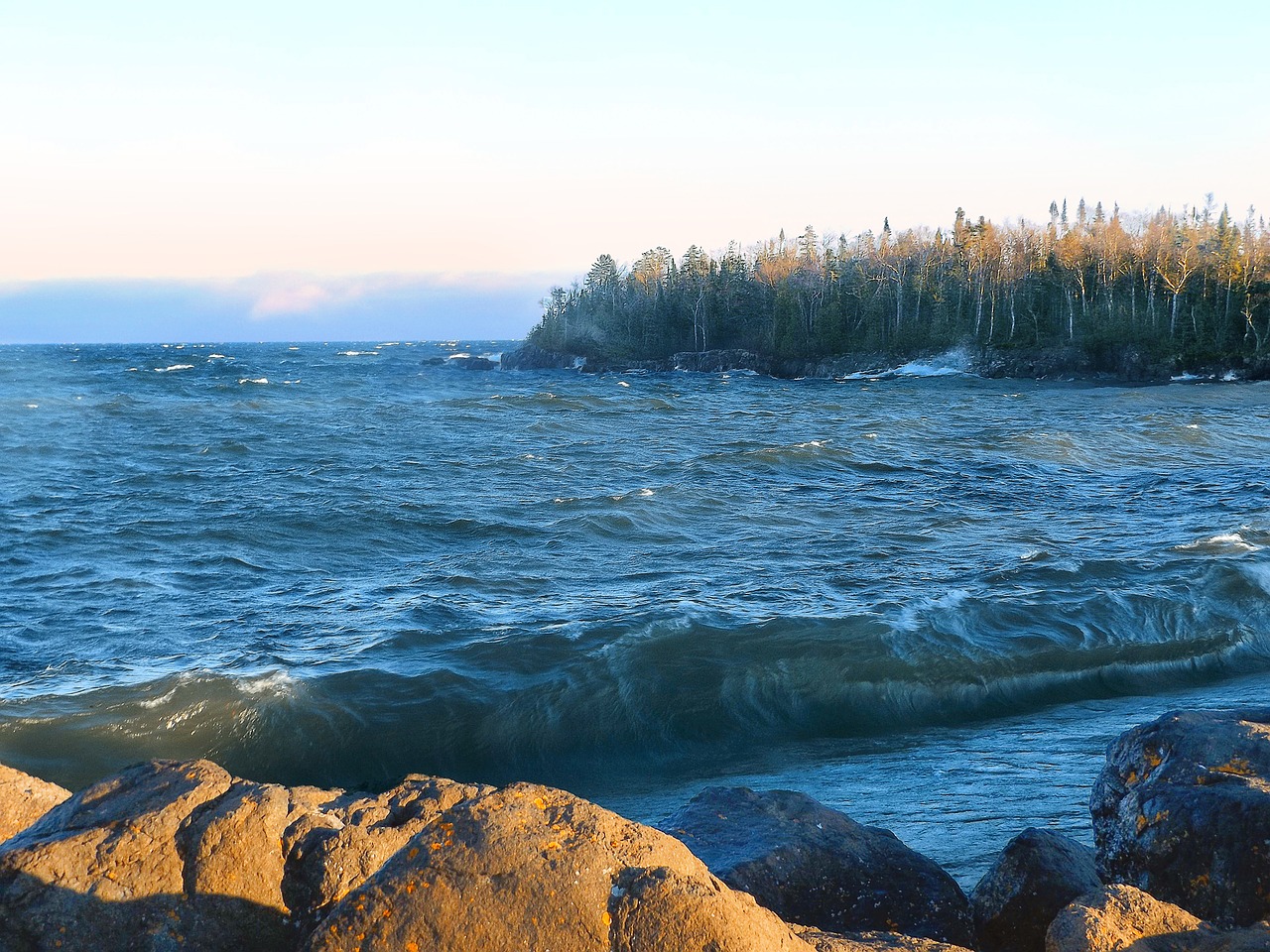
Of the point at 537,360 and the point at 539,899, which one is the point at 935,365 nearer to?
the point at 537,360

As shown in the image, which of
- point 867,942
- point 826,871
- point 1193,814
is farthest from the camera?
point 826,871

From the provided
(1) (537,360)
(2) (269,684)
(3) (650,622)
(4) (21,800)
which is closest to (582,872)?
(4) (21,800)

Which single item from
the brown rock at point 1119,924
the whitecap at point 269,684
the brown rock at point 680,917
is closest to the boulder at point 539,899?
the brown rock at point 680,917

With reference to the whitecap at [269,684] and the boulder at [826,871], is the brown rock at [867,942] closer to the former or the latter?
the boulder at [826,871]

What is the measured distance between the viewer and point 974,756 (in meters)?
8.00

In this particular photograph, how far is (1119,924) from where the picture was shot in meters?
3.36

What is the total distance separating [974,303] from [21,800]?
334ft

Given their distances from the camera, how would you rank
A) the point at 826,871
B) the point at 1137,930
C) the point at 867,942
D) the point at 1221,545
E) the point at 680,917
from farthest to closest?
the point at 1221,545, the point at 826,871, the point at 867,942, the point at 1137,930, the point at 680,917

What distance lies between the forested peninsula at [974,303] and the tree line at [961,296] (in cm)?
18

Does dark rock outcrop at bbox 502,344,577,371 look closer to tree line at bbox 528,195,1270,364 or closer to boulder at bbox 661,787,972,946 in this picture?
tree line at bbox 528,195,1270,364

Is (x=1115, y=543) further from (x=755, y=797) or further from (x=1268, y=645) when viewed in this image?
(x=755, y=797)

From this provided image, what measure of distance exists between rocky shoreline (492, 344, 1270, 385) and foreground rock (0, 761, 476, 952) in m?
77.0

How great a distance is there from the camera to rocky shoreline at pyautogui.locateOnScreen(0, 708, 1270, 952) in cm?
283

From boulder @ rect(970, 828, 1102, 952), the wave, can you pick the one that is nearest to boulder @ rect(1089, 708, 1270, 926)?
boulder @ rect(970, 828, 1102, 952)
